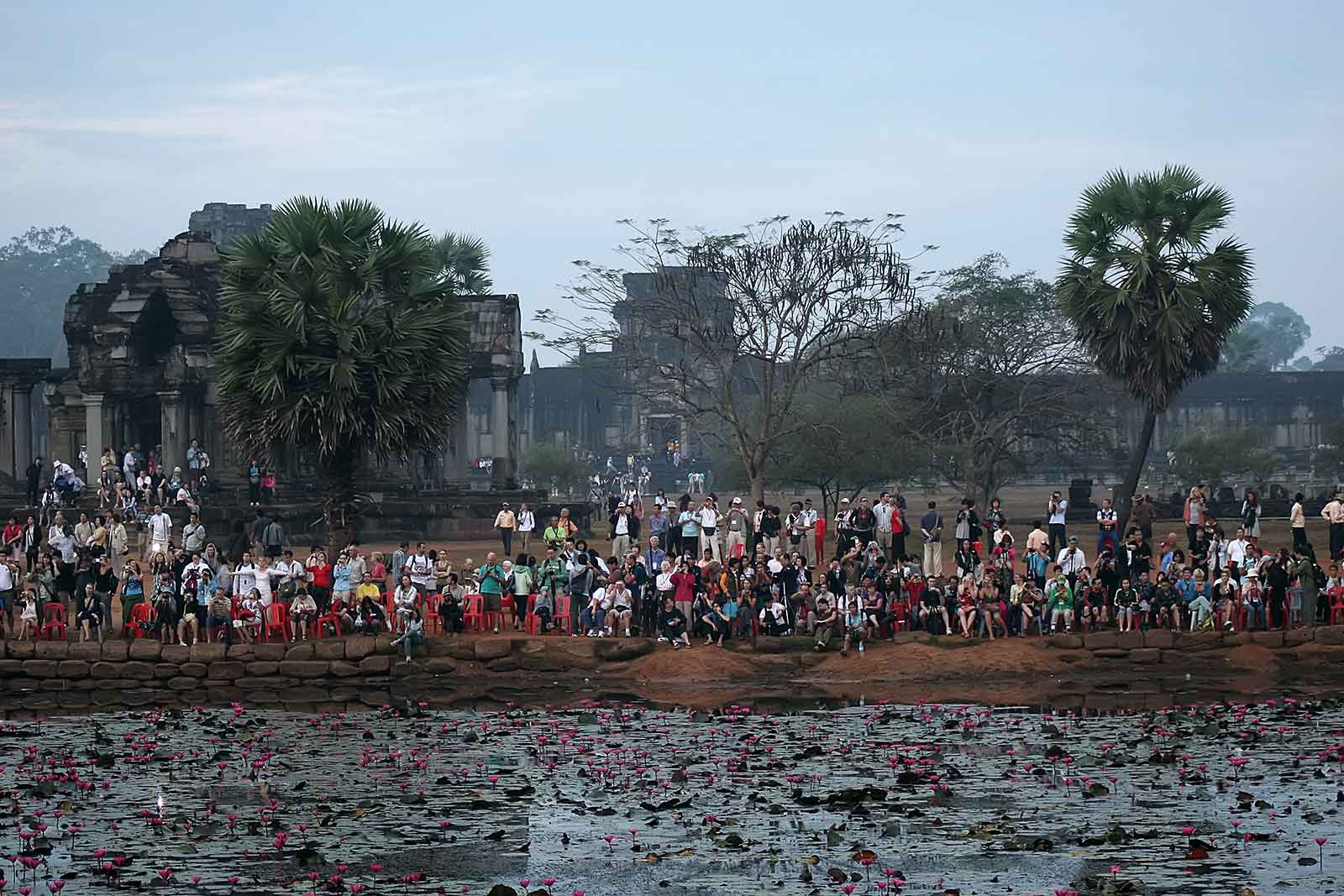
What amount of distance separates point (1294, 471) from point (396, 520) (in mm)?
41832

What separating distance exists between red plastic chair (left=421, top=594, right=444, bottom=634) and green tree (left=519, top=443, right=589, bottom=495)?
36.7 metres

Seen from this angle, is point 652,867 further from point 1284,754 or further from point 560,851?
point 1284,754

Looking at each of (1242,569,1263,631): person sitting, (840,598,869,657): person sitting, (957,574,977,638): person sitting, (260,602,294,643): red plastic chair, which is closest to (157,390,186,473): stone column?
(260,602,294,643): red plastic chair

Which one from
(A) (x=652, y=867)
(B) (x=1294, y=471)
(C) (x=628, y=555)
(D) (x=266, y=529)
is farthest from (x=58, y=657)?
(B) (x=1294, y=471)

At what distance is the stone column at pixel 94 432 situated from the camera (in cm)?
4172

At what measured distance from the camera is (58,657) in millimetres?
26406

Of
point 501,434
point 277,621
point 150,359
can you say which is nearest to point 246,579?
point 277,621

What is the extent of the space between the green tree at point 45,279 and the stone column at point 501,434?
64540 millimetres

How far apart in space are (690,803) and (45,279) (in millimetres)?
120673

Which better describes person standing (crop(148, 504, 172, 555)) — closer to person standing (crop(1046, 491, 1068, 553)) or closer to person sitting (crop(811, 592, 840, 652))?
person sitting (crop(811, 592, 840, 652))

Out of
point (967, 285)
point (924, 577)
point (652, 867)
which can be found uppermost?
point (967, 285)

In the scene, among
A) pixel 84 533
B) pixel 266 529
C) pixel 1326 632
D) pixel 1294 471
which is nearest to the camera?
pixel 1326 632

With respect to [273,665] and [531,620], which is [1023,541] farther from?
[273,665]

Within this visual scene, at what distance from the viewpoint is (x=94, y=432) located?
138 ft
